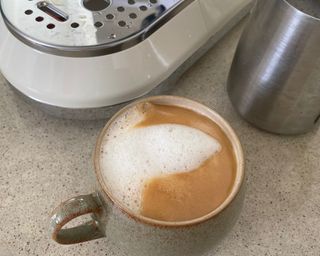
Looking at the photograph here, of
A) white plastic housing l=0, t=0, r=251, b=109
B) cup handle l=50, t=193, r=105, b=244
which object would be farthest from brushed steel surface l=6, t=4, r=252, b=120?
cup handle l=50, t=193, r=105, b=244

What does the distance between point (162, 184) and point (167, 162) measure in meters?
0.02

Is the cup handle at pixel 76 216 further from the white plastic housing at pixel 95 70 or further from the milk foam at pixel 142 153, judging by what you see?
the white plastic housing at pixel 95 70

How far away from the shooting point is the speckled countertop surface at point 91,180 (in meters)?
0.43

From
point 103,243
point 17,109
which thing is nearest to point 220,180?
point 103,243

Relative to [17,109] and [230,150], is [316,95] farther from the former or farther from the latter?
[17,109]

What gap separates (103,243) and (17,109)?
0.19m

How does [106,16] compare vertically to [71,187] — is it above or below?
above

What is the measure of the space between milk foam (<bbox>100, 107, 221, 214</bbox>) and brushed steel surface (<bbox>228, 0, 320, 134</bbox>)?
→ 114mm

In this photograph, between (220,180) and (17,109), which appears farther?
(17,109)

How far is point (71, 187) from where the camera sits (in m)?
0.46

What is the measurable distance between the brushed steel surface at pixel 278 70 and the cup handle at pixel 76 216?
22 cm

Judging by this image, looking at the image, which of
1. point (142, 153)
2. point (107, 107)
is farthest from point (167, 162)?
point (107, 107)

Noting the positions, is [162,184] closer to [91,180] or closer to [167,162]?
[167,162]

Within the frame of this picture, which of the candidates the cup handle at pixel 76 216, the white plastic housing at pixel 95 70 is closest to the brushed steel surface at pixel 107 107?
the white plastic housing at pixel 95 70
